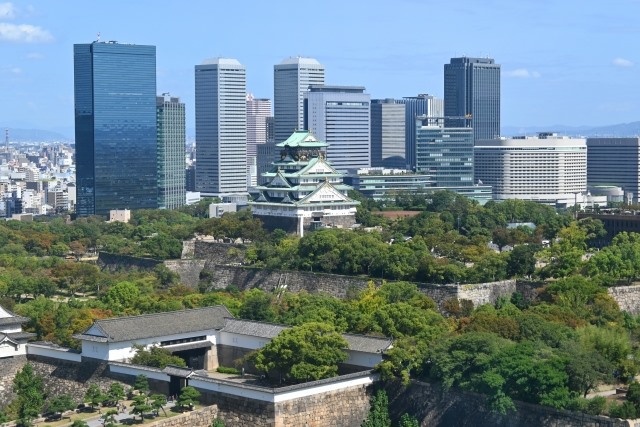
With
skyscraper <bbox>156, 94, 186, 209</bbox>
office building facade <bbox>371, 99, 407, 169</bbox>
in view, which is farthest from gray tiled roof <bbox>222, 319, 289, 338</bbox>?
office building facade <bbox>371, 99, 407, 169</bbox>

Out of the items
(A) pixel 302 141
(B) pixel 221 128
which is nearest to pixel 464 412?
(A) pixel 302 141

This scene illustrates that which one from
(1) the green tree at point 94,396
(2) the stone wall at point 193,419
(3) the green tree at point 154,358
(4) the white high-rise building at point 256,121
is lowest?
(2) the stone wall at point 193,419

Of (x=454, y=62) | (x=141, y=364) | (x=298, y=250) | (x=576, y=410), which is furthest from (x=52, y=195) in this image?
(x=576, y=410)

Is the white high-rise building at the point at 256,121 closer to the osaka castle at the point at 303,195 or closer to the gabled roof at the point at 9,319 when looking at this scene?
the osaka castle at the point at 303,195

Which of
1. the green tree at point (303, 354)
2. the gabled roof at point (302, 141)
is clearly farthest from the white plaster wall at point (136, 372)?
the gabled roof at point (302, 141)

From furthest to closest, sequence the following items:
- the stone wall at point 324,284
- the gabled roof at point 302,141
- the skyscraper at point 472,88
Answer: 1. the skyscraper at point 472,88
2. the gabled roof at point 302,141
3. the stone wall at point 324,284

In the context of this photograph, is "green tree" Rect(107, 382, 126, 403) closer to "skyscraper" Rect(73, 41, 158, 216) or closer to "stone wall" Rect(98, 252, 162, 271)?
"stone wall" Rect(98, 252, 162, 271)

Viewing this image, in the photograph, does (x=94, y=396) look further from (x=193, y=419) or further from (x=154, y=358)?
(x=193, y=419)
